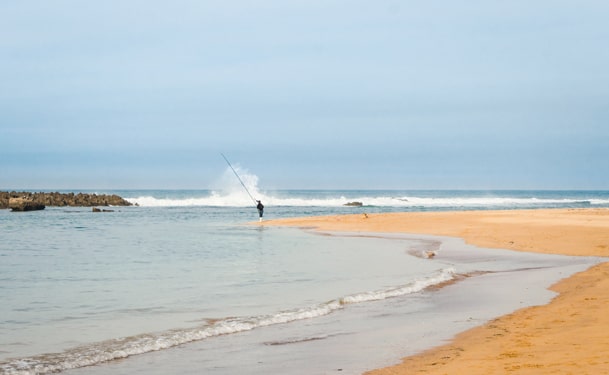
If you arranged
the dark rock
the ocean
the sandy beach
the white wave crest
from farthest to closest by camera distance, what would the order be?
the dark rock
the ocean
the white wave crest
the sandy beach

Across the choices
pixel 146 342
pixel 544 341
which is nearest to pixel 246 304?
pixel 146 342

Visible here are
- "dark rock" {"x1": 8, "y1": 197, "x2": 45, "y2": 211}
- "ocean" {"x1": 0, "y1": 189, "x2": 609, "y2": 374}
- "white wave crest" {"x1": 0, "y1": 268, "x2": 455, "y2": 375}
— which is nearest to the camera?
"white wave crest" {"x1": 0, "y1": 268, "x2": 455, "y2": 375}

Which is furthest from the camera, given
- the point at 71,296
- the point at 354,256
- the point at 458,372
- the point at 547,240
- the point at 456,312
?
the point at 547,240

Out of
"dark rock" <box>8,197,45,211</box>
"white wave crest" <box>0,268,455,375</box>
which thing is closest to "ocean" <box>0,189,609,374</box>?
"white wave crest" <box>0,268,455,375</box>

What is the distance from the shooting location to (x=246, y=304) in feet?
39.2

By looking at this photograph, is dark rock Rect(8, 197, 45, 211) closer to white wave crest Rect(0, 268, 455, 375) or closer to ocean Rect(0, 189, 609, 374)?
ocean Rect(0, 189, 609, 374)

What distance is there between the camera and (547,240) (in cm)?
2522

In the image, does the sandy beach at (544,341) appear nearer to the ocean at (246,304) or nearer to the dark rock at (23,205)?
the ocean at (246,304)

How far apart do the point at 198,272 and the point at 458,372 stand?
1074 centimetres

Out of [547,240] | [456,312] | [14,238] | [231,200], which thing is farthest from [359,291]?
[231,200]

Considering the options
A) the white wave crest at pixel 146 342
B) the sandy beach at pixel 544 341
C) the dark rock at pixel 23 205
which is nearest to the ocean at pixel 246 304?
the white wave crest at pixel 146 342

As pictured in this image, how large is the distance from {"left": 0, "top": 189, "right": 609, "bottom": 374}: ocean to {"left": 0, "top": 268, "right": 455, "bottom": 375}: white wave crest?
2 centimetres

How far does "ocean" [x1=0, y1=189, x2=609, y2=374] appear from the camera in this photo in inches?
320

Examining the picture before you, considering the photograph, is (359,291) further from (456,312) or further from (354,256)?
(354,256)
